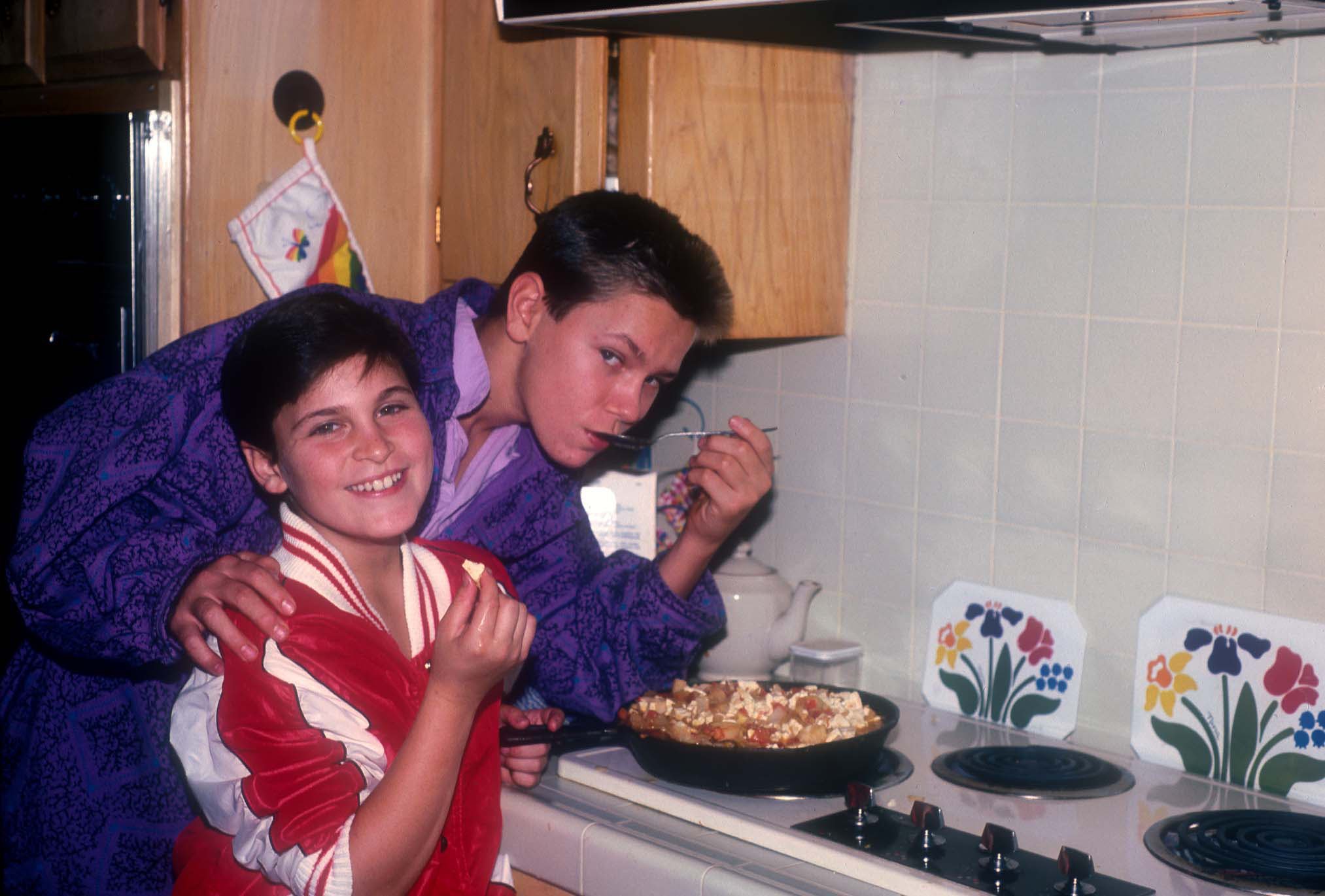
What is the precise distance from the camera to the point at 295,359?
1.42 metres

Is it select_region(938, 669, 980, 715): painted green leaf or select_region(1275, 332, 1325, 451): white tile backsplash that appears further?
select_region(938, 669, 980, 715): painted green leaf

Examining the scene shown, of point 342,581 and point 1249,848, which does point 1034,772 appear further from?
point 342,581

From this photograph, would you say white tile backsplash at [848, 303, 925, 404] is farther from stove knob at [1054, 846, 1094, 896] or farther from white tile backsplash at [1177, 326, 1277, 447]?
stove knob at [1054, 846, 1094, 896]

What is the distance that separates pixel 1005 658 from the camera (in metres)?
1.92

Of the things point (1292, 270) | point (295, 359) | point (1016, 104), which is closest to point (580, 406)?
point (295, 359)

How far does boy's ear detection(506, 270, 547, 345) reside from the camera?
5.52 feet

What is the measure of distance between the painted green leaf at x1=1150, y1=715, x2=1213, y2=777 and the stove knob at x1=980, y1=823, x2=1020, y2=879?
1.46 feet

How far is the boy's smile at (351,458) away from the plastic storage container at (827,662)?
30.0 inches

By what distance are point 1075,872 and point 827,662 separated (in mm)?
696

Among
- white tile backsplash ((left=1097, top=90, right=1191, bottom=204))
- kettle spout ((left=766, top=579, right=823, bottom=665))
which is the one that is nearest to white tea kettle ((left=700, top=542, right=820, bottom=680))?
kettle spout ((left=766, top=579, right=823, bottom=665))

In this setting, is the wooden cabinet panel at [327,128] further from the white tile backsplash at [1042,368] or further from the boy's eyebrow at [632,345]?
the white tile backsplash at [1042,368]

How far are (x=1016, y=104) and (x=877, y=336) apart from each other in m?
0.38

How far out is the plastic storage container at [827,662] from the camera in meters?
2.01

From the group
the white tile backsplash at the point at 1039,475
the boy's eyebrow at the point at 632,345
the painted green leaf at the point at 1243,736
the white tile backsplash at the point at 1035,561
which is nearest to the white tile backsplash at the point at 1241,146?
the white tile backsplash at the point at 1039,475
